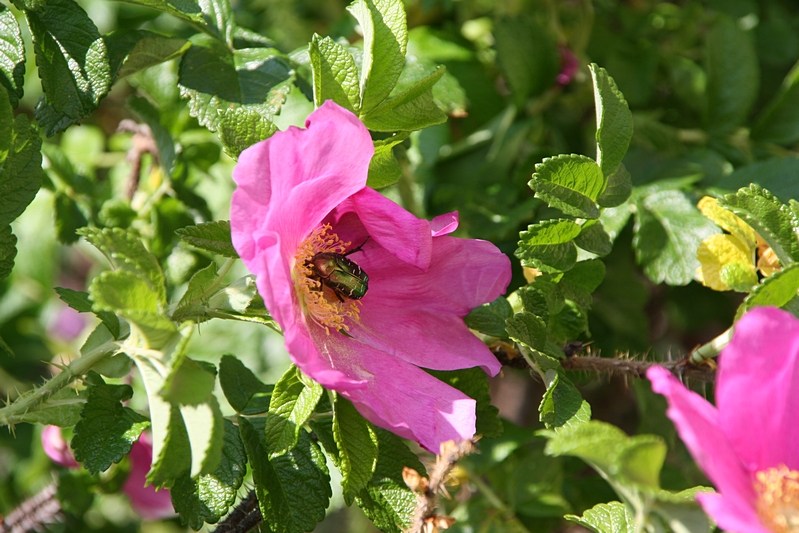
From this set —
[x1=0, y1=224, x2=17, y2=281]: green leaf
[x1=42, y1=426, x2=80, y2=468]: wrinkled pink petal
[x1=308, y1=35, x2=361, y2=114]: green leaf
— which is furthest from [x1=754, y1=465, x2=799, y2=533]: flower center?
[x1=42, y1=426, x2=80, y2=468]: wrinkled pink petal

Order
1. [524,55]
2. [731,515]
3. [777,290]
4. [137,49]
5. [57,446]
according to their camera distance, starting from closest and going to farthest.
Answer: [731,515] → [777,290] → [137,49] → [57,446] → [524,55]

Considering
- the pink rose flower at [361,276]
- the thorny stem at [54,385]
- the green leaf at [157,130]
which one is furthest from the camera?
the green leaf at [157,130]

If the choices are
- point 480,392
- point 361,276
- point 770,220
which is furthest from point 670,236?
point 361,276

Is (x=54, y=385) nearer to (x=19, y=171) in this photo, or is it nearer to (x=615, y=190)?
(x=19, y=171)

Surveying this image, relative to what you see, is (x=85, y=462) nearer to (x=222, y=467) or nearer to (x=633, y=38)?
(x=222, y=467)

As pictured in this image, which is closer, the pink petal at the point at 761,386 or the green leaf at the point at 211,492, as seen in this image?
the pink petal at the point at 761,386

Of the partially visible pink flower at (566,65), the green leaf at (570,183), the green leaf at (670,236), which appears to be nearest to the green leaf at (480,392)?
the green leaf at (570,183)

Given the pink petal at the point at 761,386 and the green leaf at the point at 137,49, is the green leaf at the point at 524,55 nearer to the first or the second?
the green leaf at the point at 137,49
